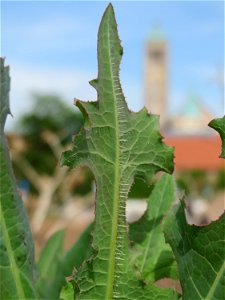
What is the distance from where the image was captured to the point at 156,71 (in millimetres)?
55031

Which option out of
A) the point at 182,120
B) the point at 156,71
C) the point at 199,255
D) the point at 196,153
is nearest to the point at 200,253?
the point at 199,255

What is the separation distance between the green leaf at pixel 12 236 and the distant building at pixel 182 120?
34939mm

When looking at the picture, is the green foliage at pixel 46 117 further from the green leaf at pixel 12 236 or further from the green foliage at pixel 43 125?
the green leaf at pixel 12 236

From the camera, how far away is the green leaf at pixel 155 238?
66 centimetres

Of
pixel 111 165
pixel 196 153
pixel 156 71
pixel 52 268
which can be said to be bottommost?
pixel 52 268

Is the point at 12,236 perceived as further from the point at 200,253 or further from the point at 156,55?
the point at 156,55

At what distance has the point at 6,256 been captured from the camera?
0.58m

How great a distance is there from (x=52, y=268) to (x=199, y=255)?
1.34ft

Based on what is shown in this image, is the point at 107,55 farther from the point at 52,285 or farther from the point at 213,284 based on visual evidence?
the point at 52,285

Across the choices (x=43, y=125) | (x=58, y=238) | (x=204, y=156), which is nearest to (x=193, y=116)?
(x=204, y=156)

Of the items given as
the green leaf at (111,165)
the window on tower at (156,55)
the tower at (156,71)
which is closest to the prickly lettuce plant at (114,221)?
the green leaf at (111,165)

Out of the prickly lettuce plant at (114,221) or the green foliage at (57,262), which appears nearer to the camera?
the prickly lettuce plant at (114,221)

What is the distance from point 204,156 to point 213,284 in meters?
41.6

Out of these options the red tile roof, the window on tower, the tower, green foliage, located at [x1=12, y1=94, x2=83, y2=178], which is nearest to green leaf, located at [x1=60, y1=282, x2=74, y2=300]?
green foliage, located at [x1=12, y1=94, x2=83, y2=178]
